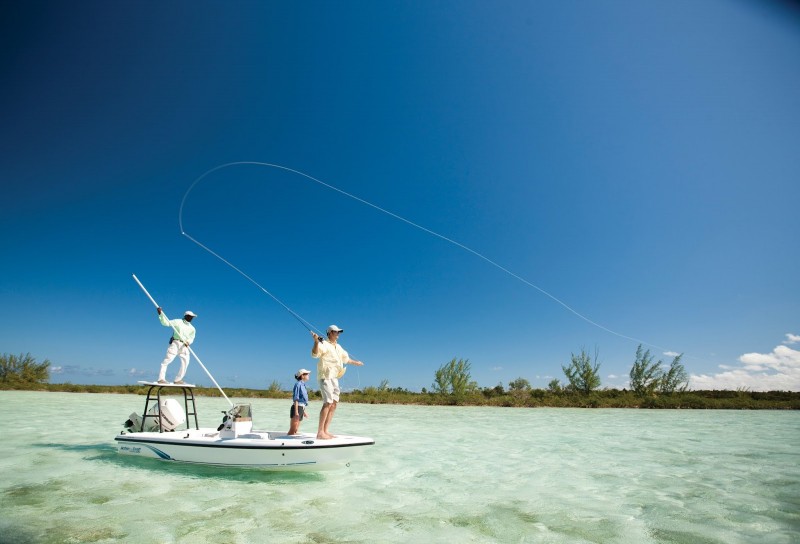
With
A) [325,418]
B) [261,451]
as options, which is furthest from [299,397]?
[261,451]

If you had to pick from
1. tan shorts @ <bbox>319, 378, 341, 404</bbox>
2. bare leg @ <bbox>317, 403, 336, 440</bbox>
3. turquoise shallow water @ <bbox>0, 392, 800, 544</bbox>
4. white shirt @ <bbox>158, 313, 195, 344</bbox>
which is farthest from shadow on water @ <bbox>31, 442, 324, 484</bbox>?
white shirt @ <bbox>158, 313, 195, 344</bbox>

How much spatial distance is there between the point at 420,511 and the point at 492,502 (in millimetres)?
1284

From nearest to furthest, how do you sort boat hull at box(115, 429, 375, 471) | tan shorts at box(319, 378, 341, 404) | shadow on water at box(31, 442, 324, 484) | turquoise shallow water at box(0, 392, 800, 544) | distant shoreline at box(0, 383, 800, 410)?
turquoise shallow water at box(0, 392, 800, 544), boat hull at box(115, 429, 375, 471), shadow on water at box(31, 442, 324, 484), tan shorts at box(319, 378, 341, 404), distant shoreline at box(0, 383, 800, 410)

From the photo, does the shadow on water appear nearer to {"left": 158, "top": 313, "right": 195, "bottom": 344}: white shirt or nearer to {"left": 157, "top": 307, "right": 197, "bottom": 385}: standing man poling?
{"left": 157, "top": 307, "right": 197, "bottom": 385}: standing man poling

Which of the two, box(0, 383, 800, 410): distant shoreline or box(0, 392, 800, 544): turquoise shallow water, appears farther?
box(0, 383, 800, 410): distant shoreline

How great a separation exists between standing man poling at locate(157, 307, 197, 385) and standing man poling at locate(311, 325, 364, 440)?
11.2 feet

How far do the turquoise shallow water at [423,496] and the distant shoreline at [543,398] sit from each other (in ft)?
65.1

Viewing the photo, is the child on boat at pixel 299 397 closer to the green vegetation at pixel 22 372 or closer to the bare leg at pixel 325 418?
the bare leg at pixel 325 418

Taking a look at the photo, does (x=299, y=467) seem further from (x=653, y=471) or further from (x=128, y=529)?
(x=653, y=471)

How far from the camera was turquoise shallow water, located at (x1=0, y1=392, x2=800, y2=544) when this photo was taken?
18.6ft

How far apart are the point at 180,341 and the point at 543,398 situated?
2988 centimetres

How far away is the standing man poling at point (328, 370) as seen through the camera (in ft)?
28.4

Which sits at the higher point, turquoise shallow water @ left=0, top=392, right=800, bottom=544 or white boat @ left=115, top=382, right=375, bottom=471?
white boat @ left=115, top=382, right=375, bottom=471

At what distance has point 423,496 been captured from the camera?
298 inches
